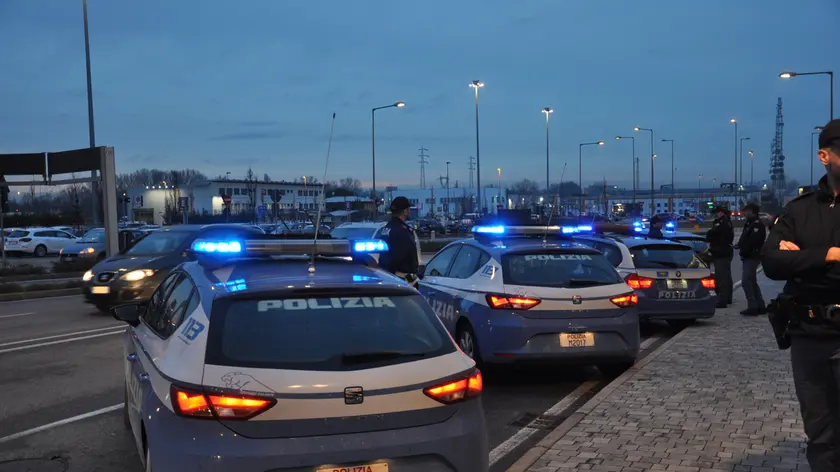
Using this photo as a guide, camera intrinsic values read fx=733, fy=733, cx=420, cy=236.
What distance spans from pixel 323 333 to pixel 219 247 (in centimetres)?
187

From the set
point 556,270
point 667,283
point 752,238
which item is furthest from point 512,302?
point 752,238

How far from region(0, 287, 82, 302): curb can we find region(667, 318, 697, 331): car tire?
1526 cm

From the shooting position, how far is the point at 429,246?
3878cm

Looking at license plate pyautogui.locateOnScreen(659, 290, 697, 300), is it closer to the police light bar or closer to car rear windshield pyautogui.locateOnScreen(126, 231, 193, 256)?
the police light bar

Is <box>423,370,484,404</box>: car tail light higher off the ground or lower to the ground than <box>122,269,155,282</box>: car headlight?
higher

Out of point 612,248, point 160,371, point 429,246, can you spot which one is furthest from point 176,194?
point 160,371

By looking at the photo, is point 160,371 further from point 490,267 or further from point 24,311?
point 24,311

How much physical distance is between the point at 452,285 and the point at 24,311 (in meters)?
11.2

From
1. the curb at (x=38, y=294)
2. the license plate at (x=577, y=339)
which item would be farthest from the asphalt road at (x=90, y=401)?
the curb at (x=38, y=294)

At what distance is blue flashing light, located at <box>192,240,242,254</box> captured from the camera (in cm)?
513

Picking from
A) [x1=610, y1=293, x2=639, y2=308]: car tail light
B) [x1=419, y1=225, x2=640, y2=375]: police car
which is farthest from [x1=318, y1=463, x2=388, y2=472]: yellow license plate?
[x1=610, y1=293, x2=639, y2=308]: car tail light

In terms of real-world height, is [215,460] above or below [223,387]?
below

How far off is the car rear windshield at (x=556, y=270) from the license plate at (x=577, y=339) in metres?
0.53

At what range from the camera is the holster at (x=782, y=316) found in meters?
3.59
